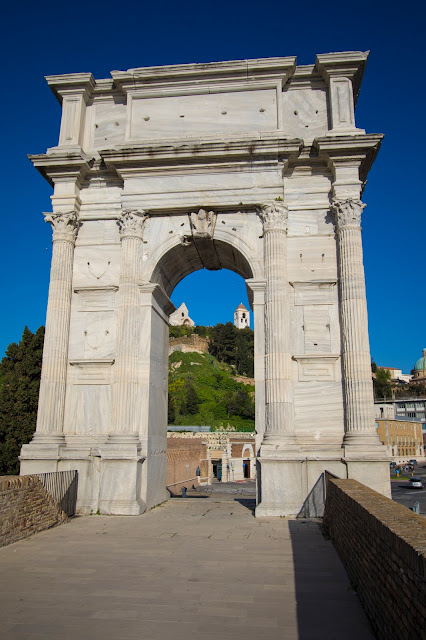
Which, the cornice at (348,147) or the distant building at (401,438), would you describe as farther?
the distant building at (401,438)

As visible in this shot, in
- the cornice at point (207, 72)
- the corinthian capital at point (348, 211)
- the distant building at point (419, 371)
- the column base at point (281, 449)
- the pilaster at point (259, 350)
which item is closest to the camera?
the column base at point (281, 449)

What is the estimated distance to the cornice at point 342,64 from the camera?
1588cm

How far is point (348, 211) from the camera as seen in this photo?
592 inches

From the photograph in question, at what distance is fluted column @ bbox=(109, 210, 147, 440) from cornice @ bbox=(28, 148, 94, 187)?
195 cm

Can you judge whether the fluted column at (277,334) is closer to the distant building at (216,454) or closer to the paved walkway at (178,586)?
the paved walkway at (178,586)

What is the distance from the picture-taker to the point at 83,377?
609 inches

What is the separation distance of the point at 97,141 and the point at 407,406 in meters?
106

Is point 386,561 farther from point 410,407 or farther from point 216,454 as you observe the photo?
point 410,407

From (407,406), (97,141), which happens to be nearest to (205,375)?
(407,406)

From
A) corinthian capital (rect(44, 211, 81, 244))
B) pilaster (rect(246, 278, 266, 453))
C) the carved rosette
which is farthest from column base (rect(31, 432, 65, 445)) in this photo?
the carved rosette

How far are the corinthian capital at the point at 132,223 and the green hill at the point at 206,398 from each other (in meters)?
57.4

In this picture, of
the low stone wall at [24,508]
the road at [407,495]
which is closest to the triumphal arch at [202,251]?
the low stone wall at [24,508]

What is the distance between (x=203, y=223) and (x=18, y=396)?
1198 cm

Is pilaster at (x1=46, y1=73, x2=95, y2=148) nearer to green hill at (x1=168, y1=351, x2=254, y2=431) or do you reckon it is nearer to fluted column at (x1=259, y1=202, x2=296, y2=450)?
fluted column at (x1=259, y1=202, x2=296, y2=450)
